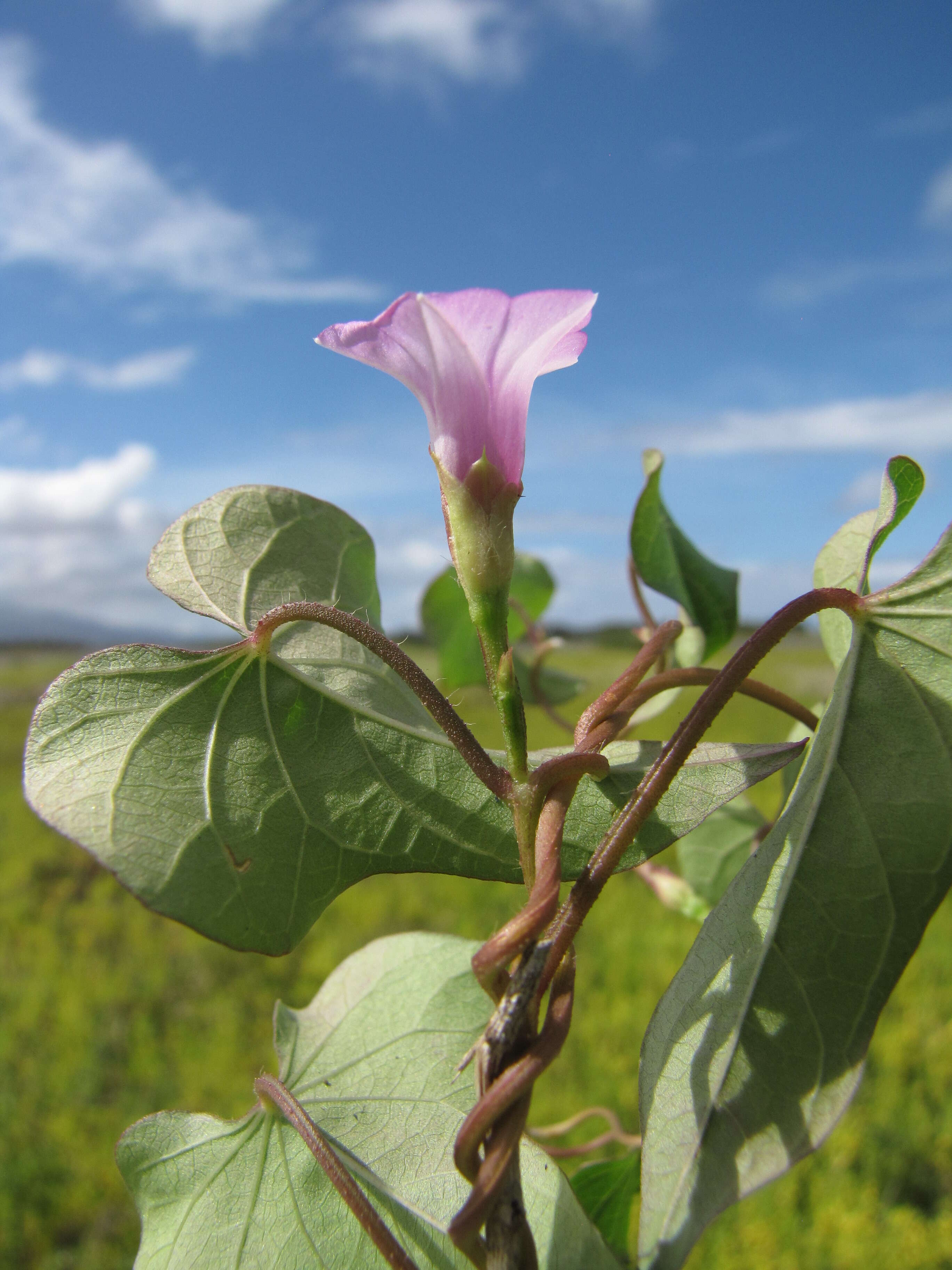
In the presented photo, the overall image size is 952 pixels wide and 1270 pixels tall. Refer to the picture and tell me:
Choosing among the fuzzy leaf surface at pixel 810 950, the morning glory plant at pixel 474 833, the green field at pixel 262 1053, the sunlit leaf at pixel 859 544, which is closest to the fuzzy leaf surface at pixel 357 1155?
the morning glory plant at pixel 474 833

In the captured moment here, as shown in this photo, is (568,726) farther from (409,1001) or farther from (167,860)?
(167,860)

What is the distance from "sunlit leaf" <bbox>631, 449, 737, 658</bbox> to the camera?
1.85 feet

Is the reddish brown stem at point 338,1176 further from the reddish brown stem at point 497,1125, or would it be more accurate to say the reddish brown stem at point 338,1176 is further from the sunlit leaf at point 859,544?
the sunlit leaf at point 859,544

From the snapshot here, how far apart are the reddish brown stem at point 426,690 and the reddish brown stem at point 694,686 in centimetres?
7

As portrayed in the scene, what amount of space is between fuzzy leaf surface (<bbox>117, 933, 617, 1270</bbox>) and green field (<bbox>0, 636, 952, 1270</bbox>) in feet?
1.22

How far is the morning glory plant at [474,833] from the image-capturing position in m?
0.27

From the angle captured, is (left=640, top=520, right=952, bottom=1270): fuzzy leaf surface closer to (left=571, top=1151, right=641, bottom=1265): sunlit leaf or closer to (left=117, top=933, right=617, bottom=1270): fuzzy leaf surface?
(left=117, top=933, right=617, bottom=1270): fuzzy leaf surface

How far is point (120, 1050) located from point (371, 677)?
111 inches

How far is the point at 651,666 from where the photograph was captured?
36cm

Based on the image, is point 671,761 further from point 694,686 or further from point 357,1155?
point 357,1155

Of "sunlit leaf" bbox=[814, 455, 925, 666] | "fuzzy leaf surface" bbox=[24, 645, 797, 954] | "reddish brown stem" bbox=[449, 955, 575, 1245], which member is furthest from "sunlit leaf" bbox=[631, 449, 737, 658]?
"reddish brown stem" bbox=[449, 955, 575, 1245]

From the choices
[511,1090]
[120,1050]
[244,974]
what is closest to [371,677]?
[511,1090]

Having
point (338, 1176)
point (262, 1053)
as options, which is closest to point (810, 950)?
point (338, 1176)

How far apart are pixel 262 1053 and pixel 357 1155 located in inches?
102
